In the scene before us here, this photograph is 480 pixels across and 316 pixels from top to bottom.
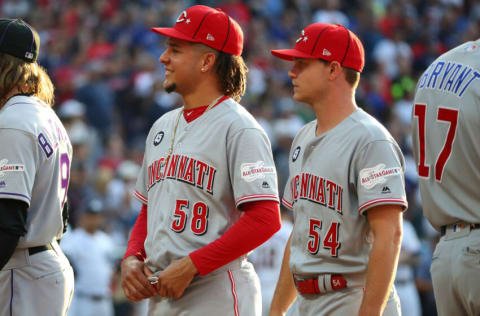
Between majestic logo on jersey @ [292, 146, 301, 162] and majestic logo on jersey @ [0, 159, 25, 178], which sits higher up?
majestic logo on jersey @ [292, 146, 301, 162]

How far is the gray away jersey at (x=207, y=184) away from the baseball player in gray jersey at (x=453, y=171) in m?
0.75

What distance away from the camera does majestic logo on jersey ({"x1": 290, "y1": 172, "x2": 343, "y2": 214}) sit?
3953mm

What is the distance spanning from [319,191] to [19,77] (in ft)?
5.05

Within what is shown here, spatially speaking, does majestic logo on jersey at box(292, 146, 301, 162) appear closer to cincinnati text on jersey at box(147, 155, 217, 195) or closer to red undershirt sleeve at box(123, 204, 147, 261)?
cincinnati text on jersey at box(147, 155, 217, 195)

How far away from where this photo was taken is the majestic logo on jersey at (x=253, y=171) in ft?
13.0

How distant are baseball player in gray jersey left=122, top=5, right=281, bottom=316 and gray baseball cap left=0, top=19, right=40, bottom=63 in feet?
2.16

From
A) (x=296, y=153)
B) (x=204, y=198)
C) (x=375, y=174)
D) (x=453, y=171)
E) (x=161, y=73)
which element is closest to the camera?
(x=453, y=171)

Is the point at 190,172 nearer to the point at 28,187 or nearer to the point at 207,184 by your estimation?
the point at 207,184

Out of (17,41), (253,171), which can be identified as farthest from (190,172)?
(17,41)

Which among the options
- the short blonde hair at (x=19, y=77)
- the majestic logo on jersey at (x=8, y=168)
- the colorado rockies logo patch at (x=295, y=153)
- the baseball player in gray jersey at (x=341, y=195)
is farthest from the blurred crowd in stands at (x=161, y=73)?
the majestic logo on jersey at (x=8, y=168)

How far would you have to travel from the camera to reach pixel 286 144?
40.2ft

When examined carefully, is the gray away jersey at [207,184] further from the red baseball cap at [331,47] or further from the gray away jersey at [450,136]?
the gray away jersey at [450,136]

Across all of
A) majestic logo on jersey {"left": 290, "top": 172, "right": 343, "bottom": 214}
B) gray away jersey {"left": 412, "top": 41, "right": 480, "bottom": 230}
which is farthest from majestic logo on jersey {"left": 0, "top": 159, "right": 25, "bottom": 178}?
→ gray away jersey {"left": 412, "top": 41, "right": 480, "bottom": 230}

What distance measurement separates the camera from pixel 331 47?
13.7 ft
